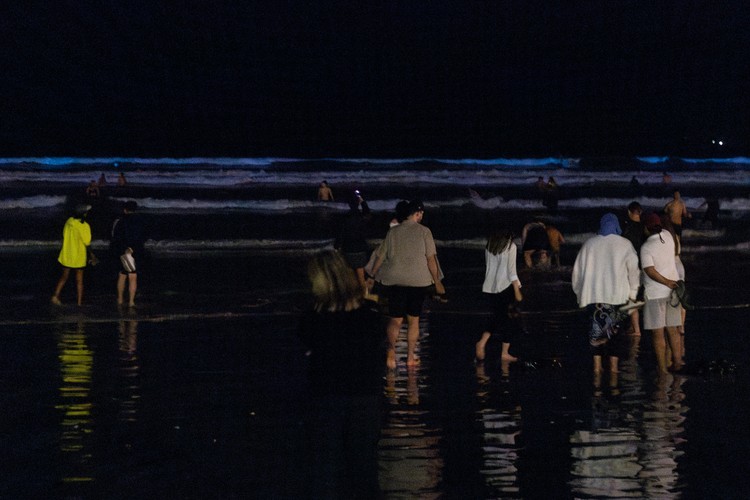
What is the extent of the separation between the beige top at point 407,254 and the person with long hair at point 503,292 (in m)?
0.87

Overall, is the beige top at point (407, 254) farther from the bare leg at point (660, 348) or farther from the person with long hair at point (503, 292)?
the bare leg at point (660, 348)

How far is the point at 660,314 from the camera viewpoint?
38.3ft

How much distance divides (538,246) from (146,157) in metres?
66.8

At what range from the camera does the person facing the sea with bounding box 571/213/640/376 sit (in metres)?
11.6

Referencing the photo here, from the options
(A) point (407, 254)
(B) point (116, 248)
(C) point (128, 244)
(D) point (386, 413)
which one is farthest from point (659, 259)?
(B) point (116, 248)

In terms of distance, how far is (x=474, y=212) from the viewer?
46.9 meters

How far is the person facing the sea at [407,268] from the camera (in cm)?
1195

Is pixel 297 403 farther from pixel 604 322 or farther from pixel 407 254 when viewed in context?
pixel 604 322

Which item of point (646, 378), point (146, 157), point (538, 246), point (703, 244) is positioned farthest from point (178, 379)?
point (146, 157)

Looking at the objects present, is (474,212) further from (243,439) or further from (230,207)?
(243,439)

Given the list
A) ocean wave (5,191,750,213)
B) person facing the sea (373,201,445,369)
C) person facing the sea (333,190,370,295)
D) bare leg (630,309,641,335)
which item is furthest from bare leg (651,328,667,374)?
ocean wave (5,191,750,213)

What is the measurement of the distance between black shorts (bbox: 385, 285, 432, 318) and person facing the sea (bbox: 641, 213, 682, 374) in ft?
A: 7.45

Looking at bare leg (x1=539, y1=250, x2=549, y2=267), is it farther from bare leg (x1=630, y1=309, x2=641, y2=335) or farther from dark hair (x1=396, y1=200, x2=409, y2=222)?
dark hair (x1=396, y1=200, x2=409, y2=222)

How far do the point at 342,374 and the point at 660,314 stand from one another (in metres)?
6.56
